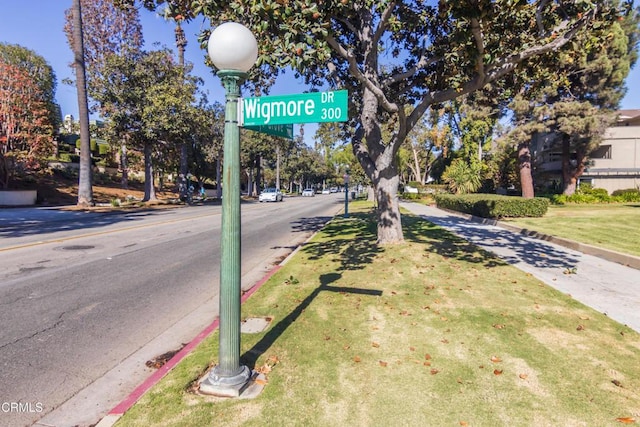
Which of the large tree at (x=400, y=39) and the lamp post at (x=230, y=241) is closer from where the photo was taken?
the lamp post at (x=230, y=241)

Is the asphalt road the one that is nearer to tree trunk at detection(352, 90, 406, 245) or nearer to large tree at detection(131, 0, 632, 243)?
tree trunk at detection(352, 90, 406, 245)

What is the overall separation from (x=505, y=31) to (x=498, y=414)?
30.1 feet

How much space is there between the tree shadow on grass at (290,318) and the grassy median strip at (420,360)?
2 cm

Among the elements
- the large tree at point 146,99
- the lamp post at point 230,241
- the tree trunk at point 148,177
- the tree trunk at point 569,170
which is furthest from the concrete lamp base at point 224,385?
the tree trunk at point 569,170

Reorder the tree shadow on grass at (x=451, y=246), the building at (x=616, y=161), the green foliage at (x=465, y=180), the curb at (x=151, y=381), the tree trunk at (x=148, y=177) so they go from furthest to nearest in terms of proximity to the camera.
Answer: the green foliage at (x=465, y=180) → the building at (x=616, y=161) → the tree trunk at (x=148, y=177) → the tree shadow on grass at (x=451, y=246) → the curb at (x=151, y=381)

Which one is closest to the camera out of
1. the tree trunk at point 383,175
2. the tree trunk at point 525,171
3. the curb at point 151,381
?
the curb at point 151,381

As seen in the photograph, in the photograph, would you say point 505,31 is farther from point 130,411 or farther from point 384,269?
point 130,411

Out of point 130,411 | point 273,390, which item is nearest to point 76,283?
point 130,411

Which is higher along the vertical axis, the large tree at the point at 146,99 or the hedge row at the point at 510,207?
the large tree at the point at 146,99

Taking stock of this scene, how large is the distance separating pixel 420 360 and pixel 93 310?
4837mm

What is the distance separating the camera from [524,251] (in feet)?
33.2

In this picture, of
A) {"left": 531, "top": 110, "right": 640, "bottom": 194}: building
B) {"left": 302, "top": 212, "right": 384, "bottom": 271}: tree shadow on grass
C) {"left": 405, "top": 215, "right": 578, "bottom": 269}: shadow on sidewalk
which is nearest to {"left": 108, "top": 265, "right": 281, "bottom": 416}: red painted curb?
{"left": 302, "top": 212, "right": 384, "bottom": 271}: tree shadow on grass

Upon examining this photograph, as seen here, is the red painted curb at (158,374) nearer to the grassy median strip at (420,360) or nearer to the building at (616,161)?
the grassy median strip at (420,360)

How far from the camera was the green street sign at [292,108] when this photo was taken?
10.6 feet
